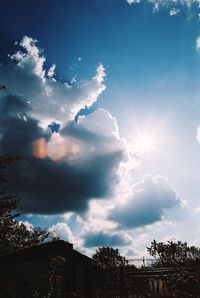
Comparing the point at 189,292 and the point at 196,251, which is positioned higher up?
the point at 196,251

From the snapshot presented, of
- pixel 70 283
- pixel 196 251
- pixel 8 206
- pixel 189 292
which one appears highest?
pixel 196 251

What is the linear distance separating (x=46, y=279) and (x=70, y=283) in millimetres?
2578

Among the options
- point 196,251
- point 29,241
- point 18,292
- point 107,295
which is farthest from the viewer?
point 196,251

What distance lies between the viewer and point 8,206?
19.5 meters

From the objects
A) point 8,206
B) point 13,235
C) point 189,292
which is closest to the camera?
point 189,292

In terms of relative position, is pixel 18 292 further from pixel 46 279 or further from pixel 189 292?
pixel 189 292

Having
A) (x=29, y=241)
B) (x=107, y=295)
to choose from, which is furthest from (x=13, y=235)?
(x=107, y=295)

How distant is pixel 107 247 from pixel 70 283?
5994 cm

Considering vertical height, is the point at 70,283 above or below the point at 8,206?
below

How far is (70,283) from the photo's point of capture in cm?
2752

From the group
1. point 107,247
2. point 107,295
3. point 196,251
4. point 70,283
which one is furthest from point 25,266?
point 196,251

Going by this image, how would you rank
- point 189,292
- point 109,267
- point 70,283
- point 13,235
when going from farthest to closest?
point 13,235 → point 70,283 → point 109,267 → point 189,292

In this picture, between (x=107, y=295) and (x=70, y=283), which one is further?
(x=70, y=283)

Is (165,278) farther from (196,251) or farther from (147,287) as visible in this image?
(196,251)
